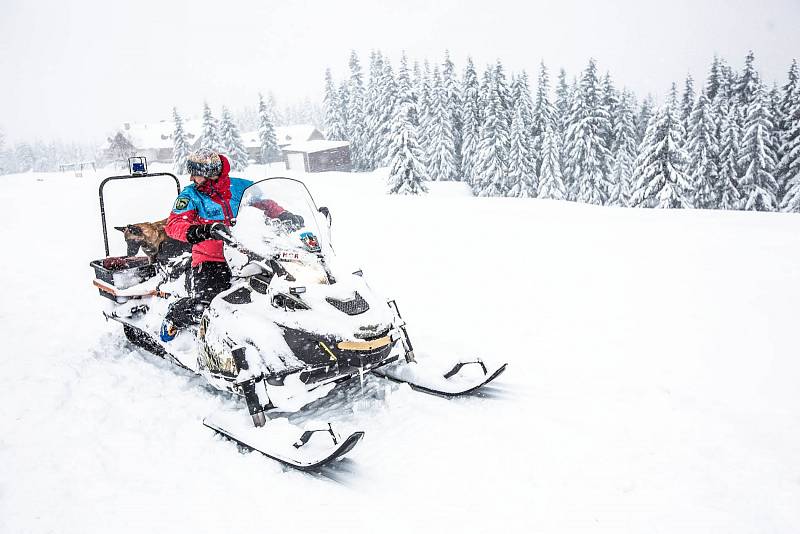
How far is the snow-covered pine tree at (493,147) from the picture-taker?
39688mm

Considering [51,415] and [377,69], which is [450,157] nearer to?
[377,69]

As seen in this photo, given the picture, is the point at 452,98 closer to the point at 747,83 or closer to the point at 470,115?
the point at 470,115

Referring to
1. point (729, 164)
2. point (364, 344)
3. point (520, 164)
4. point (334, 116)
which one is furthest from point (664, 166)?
point (334, 116)

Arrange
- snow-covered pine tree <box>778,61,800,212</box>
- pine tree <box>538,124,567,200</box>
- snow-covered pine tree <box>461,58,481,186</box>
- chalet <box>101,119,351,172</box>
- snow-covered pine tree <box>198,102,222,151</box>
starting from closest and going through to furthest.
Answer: snow-covered pine tree <box>778,61,800,212</box>, pine tree <box>538,124,567,200</box>, snow-covered pine tree <box>198,102,222,151</box>, snow-covered pine tree <box>461,58,481,186</box>, chalet <box>101,119,351,172</box>

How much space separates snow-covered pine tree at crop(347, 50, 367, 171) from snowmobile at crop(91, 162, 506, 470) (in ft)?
157

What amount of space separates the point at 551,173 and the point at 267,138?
3052cm

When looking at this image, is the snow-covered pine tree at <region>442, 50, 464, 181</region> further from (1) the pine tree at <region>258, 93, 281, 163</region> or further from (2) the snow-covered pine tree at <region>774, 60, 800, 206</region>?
(2) the snow-covered pine tree at <region>774, 60, 800, 206</region>

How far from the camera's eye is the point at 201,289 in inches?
187

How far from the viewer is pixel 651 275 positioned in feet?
26.8

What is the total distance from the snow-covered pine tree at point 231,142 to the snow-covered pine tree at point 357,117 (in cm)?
1268

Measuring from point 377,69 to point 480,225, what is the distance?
133 feet

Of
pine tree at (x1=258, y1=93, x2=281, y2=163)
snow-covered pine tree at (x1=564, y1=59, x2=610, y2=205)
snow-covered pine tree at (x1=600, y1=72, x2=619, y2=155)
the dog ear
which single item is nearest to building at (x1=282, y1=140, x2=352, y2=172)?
pine tree at (x1=258, y1=93, x2=281, y2=163)

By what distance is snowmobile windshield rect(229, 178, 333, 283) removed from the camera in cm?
423

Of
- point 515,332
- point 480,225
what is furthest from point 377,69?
point 515,332
